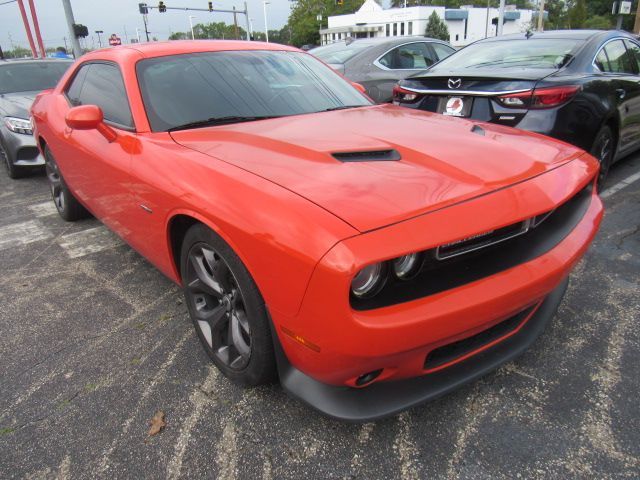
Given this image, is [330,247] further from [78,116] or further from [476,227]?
[78,116]

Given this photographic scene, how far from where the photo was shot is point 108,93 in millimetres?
2920

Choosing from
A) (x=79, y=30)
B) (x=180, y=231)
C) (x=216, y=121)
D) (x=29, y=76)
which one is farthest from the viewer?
(x=79, y=30)

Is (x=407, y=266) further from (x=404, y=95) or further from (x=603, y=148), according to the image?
(x=603, y=148)

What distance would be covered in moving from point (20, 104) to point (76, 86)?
10.5 ft

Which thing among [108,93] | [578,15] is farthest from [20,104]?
[578,15]

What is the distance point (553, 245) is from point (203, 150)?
4.85ft

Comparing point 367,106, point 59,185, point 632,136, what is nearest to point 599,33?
point 632,136

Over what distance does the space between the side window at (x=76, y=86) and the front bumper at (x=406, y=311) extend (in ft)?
9.27

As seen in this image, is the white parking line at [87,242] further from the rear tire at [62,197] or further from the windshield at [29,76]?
the windshield at [29,76]

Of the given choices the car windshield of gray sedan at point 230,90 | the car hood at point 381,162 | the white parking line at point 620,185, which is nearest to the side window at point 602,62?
the white parking line at point 620,185

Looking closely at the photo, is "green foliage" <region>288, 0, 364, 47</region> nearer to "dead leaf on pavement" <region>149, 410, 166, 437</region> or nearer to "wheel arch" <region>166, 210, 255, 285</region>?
"wheel arch" <region>166, 210, 255, 285</region>

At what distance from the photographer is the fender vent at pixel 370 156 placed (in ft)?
6.21

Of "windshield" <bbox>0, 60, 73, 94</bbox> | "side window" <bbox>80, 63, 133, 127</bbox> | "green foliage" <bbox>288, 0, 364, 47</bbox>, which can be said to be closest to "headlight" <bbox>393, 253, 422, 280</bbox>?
"side window" <bbox>80, 63, 133, 127</bbox>

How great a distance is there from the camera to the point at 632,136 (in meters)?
4.45
